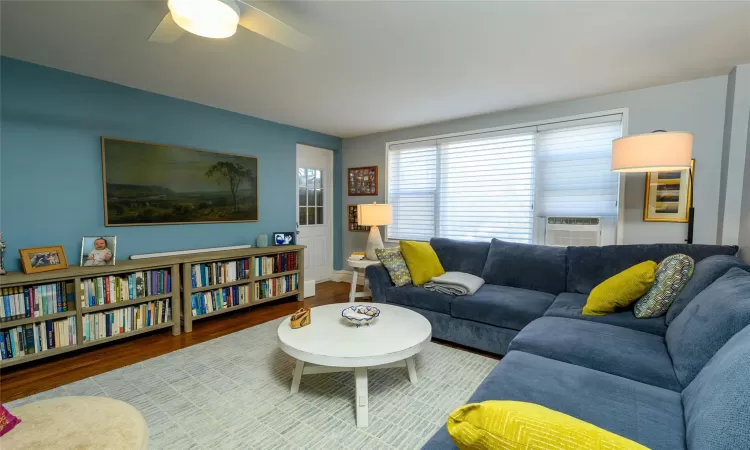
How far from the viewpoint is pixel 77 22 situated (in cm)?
201

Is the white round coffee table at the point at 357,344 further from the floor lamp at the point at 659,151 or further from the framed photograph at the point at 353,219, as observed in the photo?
the framed photograph at the point at 353,219

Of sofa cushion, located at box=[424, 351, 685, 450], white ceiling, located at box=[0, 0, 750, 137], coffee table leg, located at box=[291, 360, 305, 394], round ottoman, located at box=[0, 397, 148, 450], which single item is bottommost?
coffee table leg, located at box=[291, 360, 305, 394]

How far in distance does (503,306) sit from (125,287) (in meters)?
3.21

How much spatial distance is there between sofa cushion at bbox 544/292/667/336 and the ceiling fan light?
2.67 metres

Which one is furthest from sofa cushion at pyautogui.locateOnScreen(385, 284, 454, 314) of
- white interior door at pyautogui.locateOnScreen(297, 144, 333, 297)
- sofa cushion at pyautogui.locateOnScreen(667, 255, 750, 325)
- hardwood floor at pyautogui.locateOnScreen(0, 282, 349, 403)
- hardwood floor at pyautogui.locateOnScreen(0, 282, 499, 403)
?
white interior door at pyautogui.locateOnScreen(297, 144, 333, 297)

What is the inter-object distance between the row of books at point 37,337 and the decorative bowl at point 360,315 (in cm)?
221

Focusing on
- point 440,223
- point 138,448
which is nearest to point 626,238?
point 440,223

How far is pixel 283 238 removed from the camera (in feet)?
14.2

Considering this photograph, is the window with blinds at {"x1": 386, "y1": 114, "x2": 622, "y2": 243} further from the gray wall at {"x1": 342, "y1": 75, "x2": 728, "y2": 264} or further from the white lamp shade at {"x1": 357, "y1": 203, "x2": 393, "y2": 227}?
the white lamp shade at {"x1": 357, "y1": 203, "x2": 393, "y2": 227}

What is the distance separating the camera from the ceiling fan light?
1.46 meters

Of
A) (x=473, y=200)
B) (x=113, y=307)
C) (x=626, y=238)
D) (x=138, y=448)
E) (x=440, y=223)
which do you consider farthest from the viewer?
(x=440, y=223)

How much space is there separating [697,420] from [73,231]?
13.2 ft

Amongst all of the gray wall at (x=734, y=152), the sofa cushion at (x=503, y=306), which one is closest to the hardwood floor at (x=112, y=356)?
the sofa cushion at (x=503, y=306)

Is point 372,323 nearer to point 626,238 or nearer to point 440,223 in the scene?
point 440,223
